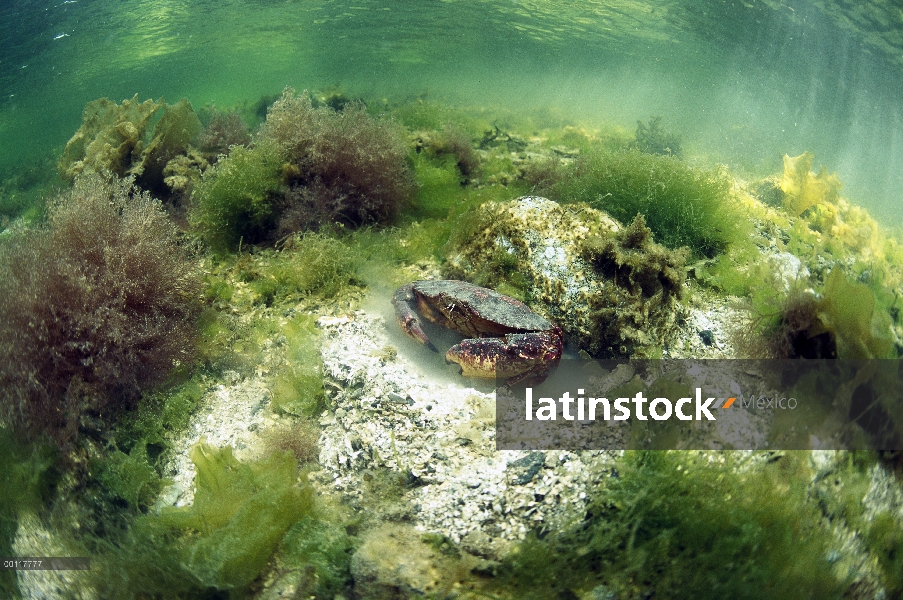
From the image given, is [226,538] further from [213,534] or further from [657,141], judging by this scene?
[657,141]

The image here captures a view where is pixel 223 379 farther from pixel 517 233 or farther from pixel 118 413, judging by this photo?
pixel 517 233

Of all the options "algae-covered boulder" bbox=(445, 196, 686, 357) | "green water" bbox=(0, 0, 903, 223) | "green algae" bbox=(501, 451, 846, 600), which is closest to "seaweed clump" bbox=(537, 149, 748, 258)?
"algae-covered boulder" bbox=(445, 196, 686, 357)

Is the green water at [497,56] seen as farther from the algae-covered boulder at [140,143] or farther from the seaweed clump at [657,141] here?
the algae-covered boulder at [140,143]

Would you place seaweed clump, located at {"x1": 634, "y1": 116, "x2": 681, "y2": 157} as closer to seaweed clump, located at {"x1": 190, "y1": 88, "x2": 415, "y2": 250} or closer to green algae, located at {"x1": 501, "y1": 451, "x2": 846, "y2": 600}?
seaweed clump, located at {"x1": 190, "y1": 88, "x2": 415, "y2": 250}

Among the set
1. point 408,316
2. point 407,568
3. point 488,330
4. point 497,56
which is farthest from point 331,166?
point 497,56

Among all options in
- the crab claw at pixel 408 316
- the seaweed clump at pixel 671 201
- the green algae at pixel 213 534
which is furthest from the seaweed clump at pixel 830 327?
the green algae at pixel 213 534

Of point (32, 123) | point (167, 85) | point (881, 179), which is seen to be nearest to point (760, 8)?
point (881, 179)
